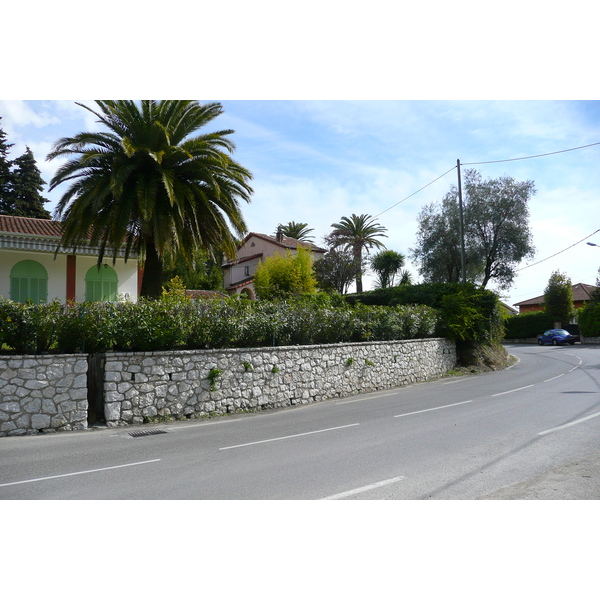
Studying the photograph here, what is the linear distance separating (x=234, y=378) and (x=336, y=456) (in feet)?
17.7

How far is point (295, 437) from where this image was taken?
30.0 feet

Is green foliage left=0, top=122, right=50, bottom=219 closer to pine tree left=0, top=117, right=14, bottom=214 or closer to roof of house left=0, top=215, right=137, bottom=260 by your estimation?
pine tree left=0, top=117, right=14, bottom=214

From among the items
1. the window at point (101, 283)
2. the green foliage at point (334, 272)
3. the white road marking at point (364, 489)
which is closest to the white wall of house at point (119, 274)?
the window at point (101, 283)

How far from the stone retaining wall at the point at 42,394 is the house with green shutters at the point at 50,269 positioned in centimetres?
977

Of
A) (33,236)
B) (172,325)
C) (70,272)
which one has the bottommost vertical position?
(172,325)

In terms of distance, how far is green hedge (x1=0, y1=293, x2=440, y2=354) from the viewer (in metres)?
10.5

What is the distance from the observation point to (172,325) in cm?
1178

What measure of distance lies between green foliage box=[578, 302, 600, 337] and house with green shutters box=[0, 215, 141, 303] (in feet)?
123

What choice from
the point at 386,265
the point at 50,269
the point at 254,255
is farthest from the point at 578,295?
the point at 50,269

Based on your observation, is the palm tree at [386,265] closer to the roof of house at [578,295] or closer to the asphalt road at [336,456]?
the roof of house at [578,295]

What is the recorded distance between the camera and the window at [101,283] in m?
22.0

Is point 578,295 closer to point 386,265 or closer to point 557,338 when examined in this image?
point 557,338

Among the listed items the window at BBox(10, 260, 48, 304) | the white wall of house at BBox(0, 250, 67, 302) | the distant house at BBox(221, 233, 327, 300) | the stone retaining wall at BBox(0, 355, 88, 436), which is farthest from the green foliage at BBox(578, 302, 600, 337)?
the stone retaining wall at BBox(0, 355, 88, 436)

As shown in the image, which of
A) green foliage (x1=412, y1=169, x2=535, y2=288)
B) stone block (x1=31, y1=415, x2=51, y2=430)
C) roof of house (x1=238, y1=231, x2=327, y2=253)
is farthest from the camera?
roof of house (x1=238, y1=231, x2=327, y2=253)
